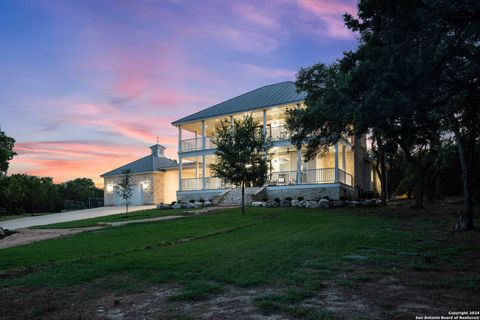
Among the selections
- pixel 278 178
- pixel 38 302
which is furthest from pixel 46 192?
pixel 38 302

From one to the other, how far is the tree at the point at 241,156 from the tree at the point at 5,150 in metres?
16.4

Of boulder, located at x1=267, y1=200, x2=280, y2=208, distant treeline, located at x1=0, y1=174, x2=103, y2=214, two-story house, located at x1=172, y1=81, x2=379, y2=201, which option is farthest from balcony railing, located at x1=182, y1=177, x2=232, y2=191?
distant treeline, located at x1=0, y1=174, x2=103, y2=214

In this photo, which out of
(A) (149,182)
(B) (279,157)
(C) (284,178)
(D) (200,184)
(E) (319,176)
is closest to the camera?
(E) (319,176)

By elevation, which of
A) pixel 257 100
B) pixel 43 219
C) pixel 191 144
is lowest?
pixel 43 219

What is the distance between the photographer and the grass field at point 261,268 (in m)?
4.25

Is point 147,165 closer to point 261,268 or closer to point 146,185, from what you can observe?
point 146,185

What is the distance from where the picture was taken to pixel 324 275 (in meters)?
5.04

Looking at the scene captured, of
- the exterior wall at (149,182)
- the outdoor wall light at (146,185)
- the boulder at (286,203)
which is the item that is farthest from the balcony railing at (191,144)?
the boulder at (286,203)

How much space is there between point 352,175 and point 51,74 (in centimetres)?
2279

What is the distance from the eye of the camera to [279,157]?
92.5ft

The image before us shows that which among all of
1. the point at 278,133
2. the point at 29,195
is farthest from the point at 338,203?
the point at 29,195

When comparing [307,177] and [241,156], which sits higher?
[241,156]

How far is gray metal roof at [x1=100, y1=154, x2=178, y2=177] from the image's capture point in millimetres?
34625

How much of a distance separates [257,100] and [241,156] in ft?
36.9
